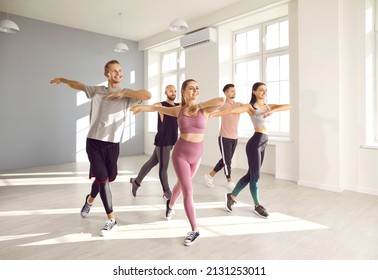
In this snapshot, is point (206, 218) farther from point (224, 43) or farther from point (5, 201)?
point (224, 43)

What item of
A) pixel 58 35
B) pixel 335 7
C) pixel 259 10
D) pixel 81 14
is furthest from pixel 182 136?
pixel 58 35

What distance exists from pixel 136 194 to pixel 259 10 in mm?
3957

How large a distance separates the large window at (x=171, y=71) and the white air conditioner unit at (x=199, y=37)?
51.3 inches

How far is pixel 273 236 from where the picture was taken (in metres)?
2.49

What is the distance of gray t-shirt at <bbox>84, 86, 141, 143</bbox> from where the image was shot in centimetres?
246

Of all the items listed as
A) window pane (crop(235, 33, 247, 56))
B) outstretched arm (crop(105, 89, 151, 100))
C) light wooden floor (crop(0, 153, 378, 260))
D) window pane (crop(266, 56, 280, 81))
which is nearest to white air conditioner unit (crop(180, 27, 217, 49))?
window pane (crop(235, 33, 247, 56))

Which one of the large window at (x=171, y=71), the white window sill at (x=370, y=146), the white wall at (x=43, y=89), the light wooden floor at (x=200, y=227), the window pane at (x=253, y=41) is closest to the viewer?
the light wooden floor at (x=200, y=227)

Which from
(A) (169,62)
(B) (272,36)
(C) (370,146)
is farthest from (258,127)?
(A) (169,62)

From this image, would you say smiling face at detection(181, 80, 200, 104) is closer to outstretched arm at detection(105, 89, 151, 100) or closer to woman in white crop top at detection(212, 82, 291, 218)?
outstretched arm at detection(105, 89, 151, 100)

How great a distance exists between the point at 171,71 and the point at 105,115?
614cm

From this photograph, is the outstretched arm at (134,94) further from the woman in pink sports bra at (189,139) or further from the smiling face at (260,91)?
the smiling face at (260,91)

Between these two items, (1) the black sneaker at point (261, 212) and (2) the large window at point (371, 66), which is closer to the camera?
(1) the black sneaker at point (261, 212)

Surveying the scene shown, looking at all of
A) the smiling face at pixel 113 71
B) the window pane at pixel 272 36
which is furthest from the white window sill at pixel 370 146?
the smiling face at pixel 113 71

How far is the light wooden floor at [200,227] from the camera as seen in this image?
2197 millimetres
